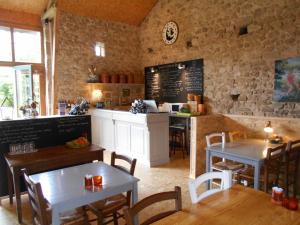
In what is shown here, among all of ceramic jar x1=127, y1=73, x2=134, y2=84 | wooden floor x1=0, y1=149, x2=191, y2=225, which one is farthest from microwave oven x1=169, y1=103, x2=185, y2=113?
ceramic jar x1=127, y1=73, x2=134, y2=84

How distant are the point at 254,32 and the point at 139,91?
425cm

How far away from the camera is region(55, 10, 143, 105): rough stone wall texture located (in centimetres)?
684

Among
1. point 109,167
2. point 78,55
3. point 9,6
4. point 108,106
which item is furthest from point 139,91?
point 109,167

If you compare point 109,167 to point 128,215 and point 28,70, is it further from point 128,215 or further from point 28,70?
point 28,70

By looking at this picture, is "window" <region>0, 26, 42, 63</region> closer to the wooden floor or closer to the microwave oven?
the wooden floor

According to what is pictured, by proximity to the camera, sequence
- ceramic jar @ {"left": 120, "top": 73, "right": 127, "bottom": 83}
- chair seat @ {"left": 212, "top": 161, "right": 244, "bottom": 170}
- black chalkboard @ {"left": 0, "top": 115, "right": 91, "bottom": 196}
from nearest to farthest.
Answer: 1. black chalkboard @ {"left": 0, "top": 115, "right": 91, "bottom": 196}
2. chair seat @ {"left": 212, "top": 161, "right": 244, "bottom": 170}
3. ceramic jar @ {"left": 120, "top": 73, "right": 127, "bottom": 83}

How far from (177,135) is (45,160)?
4.19 metres

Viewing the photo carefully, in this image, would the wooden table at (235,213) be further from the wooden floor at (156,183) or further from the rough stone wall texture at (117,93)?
the rough stone wall texture at (117,93)

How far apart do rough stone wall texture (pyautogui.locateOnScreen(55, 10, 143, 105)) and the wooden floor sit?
2481 mm

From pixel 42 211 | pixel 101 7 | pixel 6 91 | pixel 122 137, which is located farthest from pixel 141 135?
pixel 6 91

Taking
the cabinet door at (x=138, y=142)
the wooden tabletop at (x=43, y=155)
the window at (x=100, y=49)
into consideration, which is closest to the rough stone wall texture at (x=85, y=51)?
the window at (x=100, y=49)

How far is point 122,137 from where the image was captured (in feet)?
19.4

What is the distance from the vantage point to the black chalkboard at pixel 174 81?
20.9ft

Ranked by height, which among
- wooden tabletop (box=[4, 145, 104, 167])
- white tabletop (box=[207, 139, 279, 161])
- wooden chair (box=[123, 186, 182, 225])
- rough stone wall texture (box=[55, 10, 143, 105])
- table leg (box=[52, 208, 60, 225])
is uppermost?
rough stone wall texture (box=[55, 10, 143, 105])
